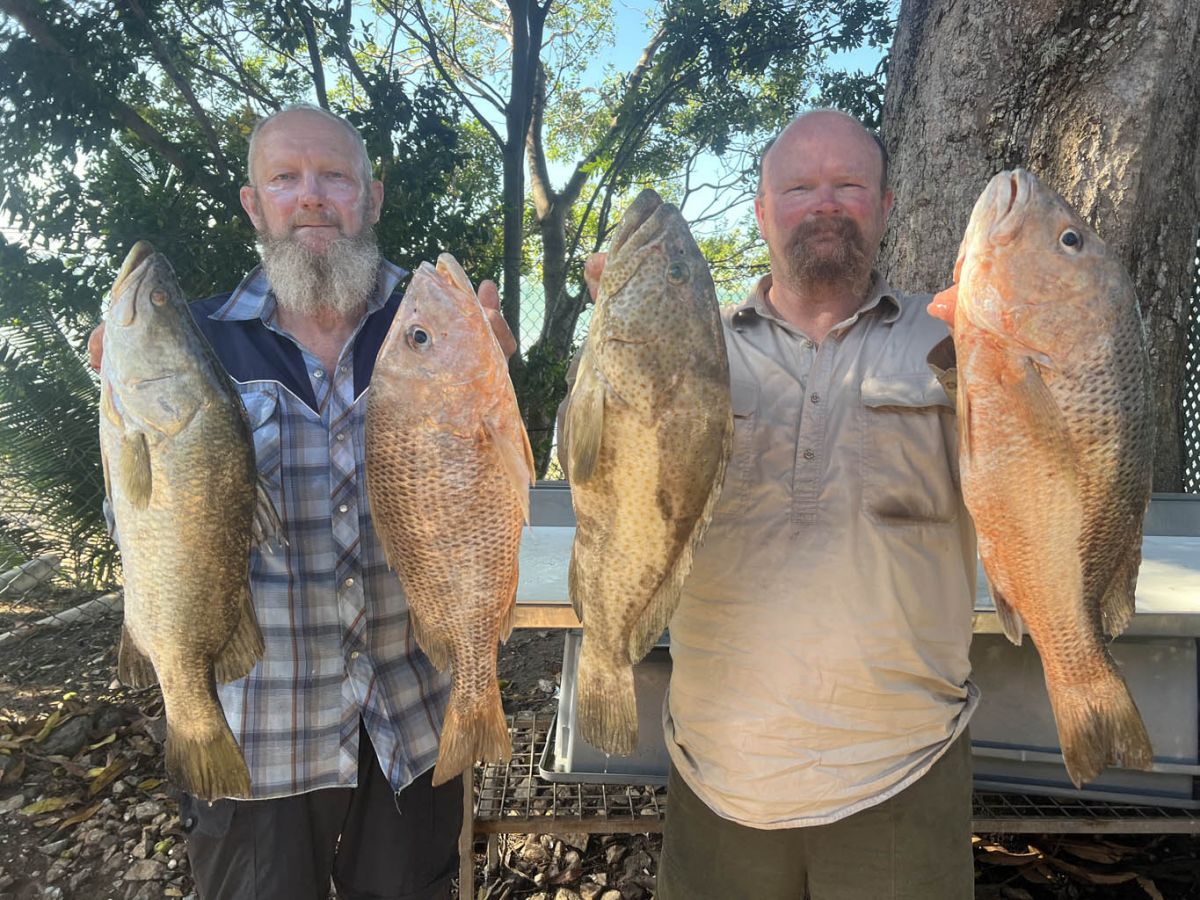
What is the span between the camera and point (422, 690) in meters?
2.37

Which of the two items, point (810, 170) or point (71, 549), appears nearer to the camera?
point (810, 170)

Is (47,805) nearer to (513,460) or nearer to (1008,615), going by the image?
(513,460)

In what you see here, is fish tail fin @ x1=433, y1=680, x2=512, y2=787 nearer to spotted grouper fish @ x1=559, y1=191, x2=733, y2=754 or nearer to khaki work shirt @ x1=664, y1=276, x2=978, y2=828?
spotted grouper fish @ x1=559, y1=191, x2=733, y2=754

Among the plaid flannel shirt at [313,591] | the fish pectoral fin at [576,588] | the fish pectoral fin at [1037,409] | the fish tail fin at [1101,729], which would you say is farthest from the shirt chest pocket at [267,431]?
the fish tail fin at [1101,729]

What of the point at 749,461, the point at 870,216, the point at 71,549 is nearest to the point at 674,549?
the point at 749,461

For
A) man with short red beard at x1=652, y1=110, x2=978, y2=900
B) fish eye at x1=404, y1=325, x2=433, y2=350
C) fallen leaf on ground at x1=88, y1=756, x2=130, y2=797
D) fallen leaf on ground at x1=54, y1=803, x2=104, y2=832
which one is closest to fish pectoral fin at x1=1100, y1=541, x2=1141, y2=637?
man with short red beard at x1=652, y1=110, x2=978, y2=900

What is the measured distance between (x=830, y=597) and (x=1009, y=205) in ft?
3.50

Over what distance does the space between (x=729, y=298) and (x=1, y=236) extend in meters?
10.1

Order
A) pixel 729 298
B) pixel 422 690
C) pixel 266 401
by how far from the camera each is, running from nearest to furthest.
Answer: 1. pixel 266 401
2. pixel 422 690
3. pixel 729 298

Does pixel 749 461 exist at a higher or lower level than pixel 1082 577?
higher

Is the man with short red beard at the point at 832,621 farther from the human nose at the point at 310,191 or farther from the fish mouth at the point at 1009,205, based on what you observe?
the human nose at the point at 310,191

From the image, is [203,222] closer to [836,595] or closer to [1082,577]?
[836,595]

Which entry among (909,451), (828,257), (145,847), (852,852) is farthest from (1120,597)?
(145,847)

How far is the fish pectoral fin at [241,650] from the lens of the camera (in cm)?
196
